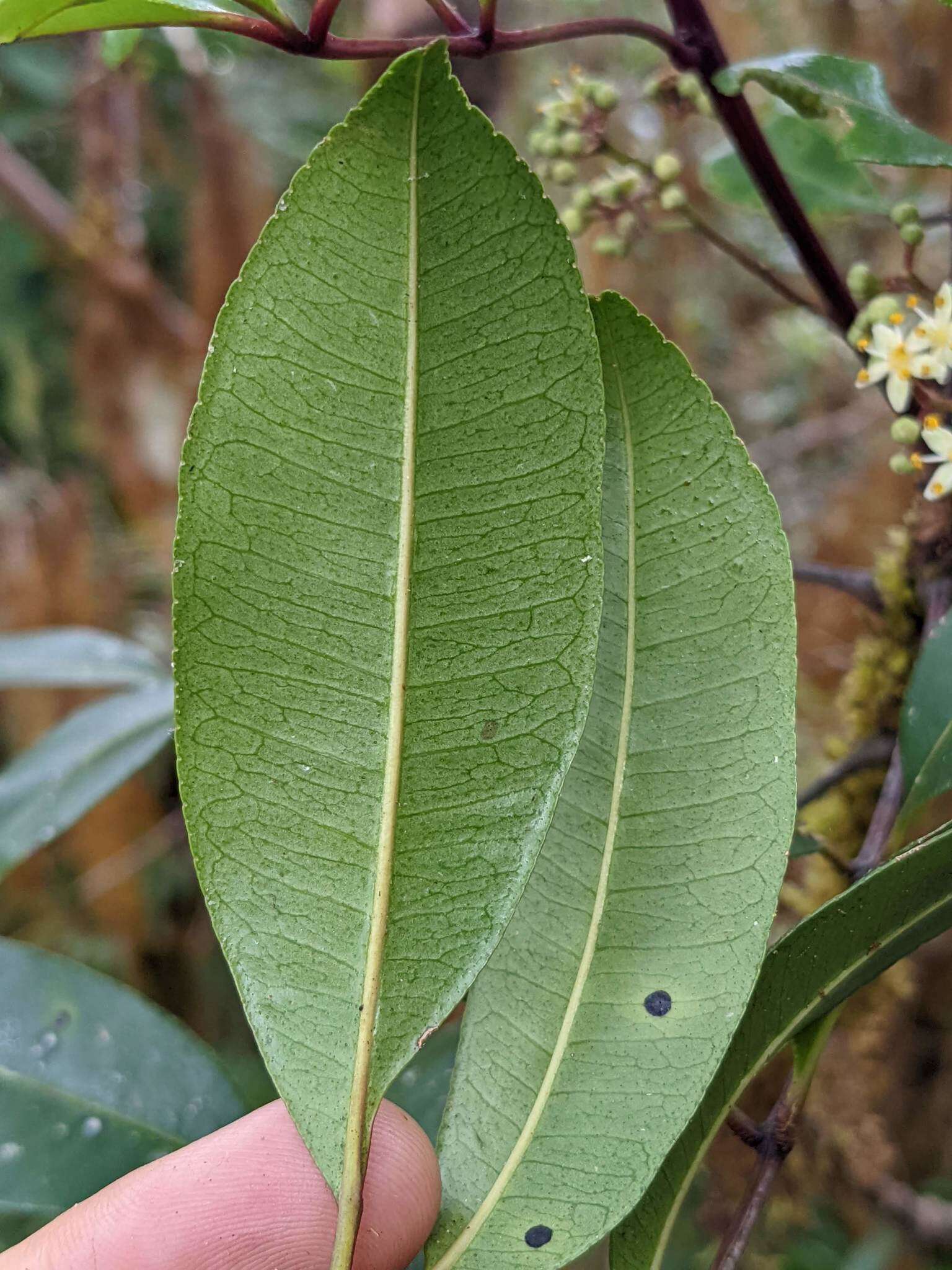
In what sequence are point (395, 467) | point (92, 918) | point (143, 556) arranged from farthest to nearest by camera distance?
point (143, 556), point (92, 918), point (395, 467)

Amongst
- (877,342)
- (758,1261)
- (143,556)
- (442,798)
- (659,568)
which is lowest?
(758,1261)

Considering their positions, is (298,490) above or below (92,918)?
below

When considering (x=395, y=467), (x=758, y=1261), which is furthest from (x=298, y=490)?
(x=758, y=1261)

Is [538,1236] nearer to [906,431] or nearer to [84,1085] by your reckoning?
[84,1085]

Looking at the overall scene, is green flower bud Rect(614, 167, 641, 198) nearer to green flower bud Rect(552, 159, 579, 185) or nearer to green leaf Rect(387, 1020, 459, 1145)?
green flower bud Rect(552, 159, 579, 185)

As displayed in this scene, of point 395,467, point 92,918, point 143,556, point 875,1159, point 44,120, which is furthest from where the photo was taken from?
point 44,120

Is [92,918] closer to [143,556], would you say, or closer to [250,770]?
[143,556]

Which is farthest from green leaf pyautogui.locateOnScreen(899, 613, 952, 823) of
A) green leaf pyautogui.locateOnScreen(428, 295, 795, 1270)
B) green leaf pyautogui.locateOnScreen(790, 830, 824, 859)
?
green leaf pyautogui.locateOnScreen(428, 295, 795, 1270)
